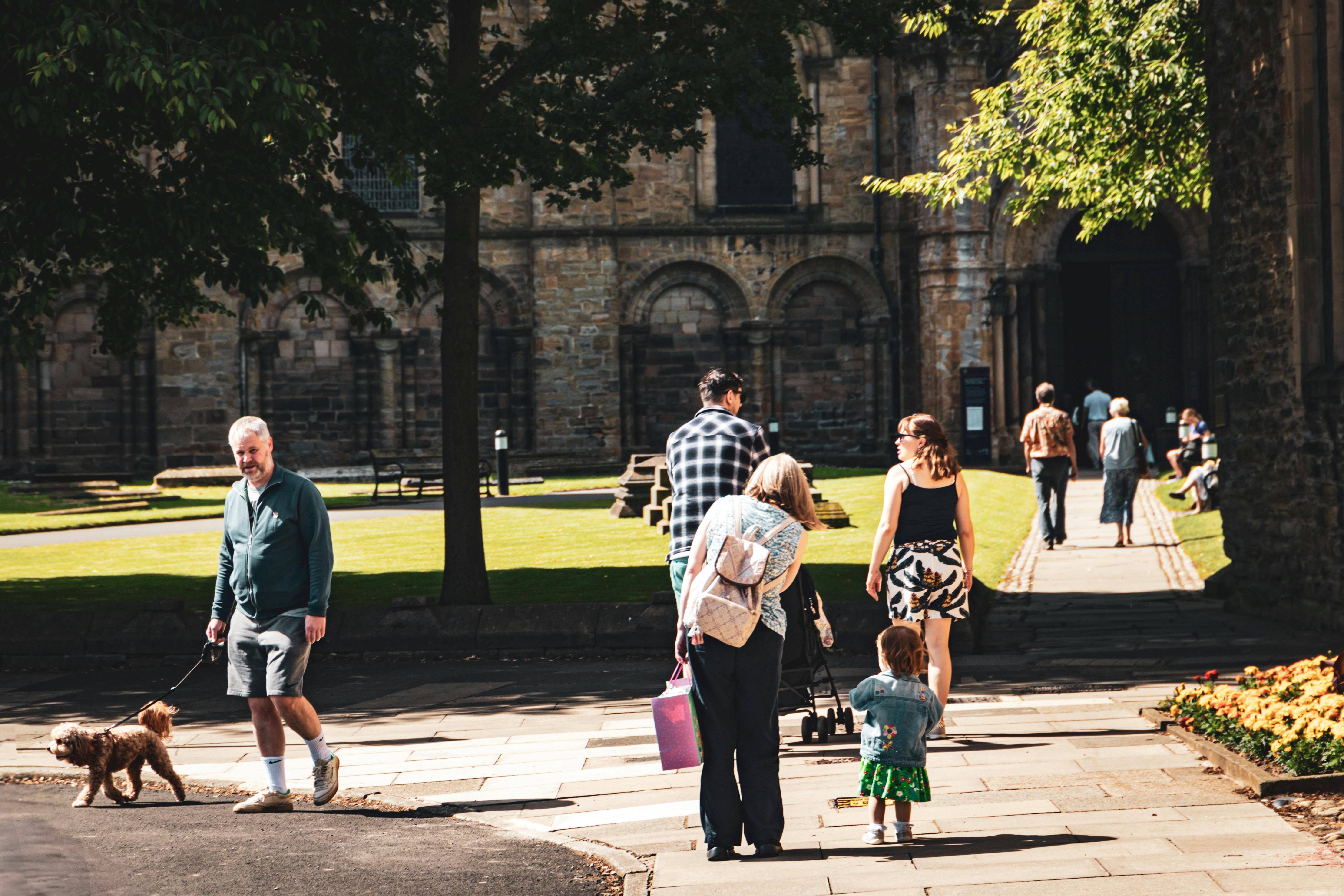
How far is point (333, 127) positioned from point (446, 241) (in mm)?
1313

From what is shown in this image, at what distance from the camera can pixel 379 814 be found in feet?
20.1

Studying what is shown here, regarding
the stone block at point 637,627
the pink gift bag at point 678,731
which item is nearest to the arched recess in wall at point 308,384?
the stone block at point 637,627

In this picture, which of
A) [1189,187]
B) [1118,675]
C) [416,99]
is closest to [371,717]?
[1118,675]

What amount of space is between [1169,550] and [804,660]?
1020cm

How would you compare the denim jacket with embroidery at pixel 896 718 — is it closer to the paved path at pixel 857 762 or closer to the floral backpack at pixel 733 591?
the paved path at pixel 857 762

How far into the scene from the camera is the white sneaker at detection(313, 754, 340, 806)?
248 inches

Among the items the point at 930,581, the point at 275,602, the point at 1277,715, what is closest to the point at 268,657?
the point at 275,602

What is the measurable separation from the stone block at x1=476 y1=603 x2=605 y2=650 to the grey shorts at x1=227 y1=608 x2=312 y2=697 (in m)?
4.61

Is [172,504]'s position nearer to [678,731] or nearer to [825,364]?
[825,364]

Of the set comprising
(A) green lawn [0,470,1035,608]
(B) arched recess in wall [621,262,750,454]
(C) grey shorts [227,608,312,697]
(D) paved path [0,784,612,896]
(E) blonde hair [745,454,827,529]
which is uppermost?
(B) arched recess in wall [621,262,750,454]

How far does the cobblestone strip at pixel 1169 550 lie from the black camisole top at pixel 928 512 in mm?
6778

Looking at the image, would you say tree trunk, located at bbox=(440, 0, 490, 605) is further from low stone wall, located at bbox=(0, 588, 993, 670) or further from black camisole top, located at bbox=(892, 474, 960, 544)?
black camisole top, located at bbox=(892, 474, 960, 544)

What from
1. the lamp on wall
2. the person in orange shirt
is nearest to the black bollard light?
the lamp on wall

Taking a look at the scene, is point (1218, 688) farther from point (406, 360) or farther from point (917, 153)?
point (406, 360)
